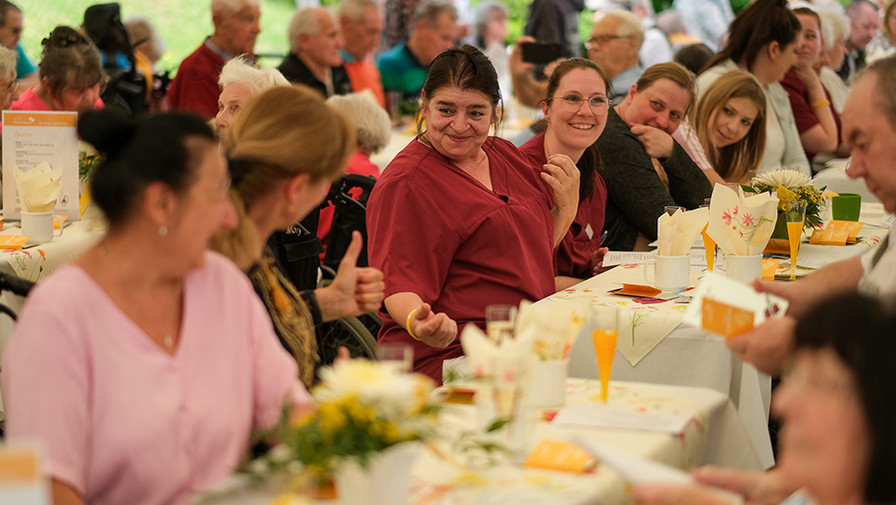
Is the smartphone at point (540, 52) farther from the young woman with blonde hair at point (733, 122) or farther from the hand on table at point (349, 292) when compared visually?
the hand on table at point (349, 292)

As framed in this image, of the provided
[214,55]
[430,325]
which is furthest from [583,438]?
[214,55]

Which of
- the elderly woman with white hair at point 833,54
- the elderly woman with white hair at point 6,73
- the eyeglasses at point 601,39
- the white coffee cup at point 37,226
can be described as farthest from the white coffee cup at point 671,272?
the elderly woman with white hair at point 833,54

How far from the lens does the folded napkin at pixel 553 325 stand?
1910 millimetres

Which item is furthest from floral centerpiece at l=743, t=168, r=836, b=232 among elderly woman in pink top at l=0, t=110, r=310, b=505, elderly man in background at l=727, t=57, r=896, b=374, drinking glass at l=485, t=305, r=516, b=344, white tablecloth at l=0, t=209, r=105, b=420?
elderly woman in pink top at l=0, t=110, r=310, b=505

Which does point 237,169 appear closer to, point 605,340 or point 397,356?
point 397,356

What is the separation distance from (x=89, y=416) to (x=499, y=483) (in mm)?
657

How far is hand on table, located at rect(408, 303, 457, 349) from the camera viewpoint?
2688 mm

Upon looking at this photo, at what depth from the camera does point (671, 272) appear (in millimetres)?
3027

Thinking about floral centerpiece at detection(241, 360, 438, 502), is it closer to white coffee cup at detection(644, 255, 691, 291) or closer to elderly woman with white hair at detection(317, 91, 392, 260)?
white coffee cup at detection(644, 255, 691, 291)

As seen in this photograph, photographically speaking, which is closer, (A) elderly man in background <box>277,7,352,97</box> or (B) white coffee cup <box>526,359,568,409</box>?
(B) white coffee cup <box>526,359,568,409</box>

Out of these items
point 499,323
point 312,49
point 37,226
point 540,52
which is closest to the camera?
point 499,323

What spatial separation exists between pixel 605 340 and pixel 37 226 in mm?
2404

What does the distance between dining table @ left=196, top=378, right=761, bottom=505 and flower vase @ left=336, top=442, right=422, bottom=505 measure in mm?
58

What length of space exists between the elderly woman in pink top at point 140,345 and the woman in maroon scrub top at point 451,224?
125 centimetres
